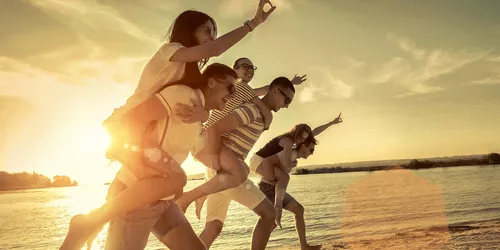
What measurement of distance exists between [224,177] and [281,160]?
10.2 feet

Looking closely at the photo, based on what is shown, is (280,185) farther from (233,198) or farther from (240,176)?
(240,176)

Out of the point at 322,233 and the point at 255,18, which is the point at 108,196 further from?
the point at 322,233

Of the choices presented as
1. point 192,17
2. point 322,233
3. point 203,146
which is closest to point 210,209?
point 203,146

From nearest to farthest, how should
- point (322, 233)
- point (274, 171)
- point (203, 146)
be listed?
point (203, 146), point (274, 171), point (322, 233)

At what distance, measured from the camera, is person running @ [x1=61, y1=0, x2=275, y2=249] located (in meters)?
3.20

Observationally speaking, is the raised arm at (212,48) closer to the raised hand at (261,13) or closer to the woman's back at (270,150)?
the raised hand at (261,13)

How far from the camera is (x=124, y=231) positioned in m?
3.26

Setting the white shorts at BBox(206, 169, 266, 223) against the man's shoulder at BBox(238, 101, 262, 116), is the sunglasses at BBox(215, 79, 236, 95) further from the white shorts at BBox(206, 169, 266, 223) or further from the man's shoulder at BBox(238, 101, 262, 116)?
the white shorts at BBox(206, 169, 266, 223)

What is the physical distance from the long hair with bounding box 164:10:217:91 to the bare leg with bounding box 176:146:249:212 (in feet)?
5.93

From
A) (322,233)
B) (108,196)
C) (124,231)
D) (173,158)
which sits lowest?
(322,233)

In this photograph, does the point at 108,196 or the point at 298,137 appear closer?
the point at 108,196

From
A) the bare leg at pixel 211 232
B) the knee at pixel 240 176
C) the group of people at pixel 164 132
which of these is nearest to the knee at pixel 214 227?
the bare leg at pixel 211 232

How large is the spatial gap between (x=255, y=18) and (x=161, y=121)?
43.3 inches

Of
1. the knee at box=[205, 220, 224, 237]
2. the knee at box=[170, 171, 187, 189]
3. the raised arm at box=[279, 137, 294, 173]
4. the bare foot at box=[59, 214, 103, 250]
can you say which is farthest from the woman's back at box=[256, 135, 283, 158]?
the bare foot at box=[59, 214, 103, 250]
